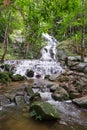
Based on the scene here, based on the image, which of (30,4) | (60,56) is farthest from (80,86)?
(60,56)

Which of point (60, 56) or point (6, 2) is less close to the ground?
point (6, 2)

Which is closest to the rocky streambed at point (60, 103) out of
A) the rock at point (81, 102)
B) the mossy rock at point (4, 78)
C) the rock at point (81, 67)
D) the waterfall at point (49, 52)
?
the rock at point (81, 102)

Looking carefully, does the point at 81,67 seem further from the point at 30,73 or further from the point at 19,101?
the point at 19,101

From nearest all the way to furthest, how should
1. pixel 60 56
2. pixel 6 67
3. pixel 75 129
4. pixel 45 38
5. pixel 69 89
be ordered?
1. pixel 75 129
2. pixel 69 89
3. pixel 6 67
4. pixel 60 56
5. pixel 45 38

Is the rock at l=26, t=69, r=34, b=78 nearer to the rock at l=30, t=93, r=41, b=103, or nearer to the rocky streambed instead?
the rocky streambed

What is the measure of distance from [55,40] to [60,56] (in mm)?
9088

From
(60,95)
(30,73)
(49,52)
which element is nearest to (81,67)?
(30,73)

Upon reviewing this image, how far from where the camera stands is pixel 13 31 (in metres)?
26.8

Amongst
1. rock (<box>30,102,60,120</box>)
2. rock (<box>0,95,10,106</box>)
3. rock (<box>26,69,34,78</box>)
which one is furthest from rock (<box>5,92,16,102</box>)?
rock (<box>26,69,34,78</box>)

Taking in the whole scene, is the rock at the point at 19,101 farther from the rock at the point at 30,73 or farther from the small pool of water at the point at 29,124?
the rock at the point at 30,73

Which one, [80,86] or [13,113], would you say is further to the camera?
[80,86]

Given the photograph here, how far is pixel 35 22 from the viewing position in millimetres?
6422

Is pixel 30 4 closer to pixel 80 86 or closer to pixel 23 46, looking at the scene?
pixel 80 86

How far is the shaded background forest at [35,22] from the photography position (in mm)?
5690
